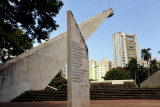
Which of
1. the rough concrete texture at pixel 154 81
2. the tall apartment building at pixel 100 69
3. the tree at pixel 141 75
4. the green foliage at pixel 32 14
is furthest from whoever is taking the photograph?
the tall apartment building at pixel 100 69

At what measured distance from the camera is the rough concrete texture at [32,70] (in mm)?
8258

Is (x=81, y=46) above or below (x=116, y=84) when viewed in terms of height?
above

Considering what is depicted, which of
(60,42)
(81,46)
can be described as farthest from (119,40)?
(81,46)

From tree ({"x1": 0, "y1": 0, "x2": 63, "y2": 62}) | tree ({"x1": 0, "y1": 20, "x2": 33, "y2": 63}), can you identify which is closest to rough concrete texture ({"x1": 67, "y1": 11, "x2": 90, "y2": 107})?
tree ({"x1": 0, "y1": 0, "x2": 63, "y2": 62})

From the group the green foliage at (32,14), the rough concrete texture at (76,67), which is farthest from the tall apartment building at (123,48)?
the rough concrete texture at (76,67)

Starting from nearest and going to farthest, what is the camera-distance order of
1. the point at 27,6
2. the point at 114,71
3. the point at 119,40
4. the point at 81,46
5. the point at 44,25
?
the point at 81,46 → the point at 27,6 → the point at 44,25 → the point at 114,71 → the point at 119,40

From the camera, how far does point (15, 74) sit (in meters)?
8.39

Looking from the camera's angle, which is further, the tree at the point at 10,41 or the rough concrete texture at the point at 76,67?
the tree at the point at 10,41

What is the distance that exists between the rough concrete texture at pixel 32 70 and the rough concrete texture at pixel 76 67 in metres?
5.01

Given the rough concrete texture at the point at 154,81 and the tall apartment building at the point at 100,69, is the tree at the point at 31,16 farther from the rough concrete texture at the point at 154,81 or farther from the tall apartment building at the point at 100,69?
the tall apartment building at the point at 100,69

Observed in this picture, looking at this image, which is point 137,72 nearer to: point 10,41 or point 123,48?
point 123,48

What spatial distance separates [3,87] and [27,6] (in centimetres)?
443

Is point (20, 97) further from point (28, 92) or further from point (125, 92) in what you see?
point (125, 92)

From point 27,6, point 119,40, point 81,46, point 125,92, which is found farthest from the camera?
point 119,40
